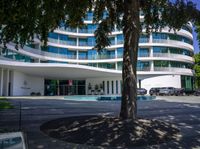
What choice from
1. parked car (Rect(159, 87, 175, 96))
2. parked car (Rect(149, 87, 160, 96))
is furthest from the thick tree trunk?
parked car (Rect(149, 87, 160, 96))

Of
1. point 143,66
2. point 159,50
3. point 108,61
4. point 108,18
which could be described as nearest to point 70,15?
point 108,18

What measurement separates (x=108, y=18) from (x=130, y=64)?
4.16m

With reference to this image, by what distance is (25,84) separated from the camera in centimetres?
4428

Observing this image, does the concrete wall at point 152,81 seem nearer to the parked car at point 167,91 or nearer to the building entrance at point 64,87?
the building entrance at point 64,87

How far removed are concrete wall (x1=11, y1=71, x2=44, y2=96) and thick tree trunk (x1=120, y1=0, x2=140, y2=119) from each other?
32.6 m

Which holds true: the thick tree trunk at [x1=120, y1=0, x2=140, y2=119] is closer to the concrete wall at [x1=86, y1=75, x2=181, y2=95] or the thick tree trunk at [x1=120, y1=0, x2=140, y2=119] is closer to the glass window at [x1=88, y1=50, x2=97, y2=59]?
the concrete wall at [x1=86, y1=75, x2=181, y2=95]

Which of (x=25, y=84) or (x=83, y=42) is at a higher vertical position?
(x=83, y=42)

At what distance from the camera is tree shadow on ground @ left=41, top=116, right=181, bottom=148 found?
7.93 metres

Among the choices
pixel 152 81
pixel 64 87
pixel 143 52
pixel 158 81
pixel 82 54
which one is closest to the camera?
pixel 158 81

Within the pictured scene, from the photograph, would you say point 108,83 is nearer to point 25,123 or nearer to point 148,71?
point 148,71

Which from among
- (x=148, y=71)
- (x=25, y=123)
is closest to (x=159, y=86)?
(x=148, y=71)

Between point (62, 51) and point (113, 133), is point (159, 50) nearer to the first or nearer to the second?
point (62, 51)

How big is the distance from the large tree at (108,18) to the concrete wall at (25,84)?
29.8 metres

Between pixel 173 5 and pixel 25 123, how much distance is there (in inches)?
366
